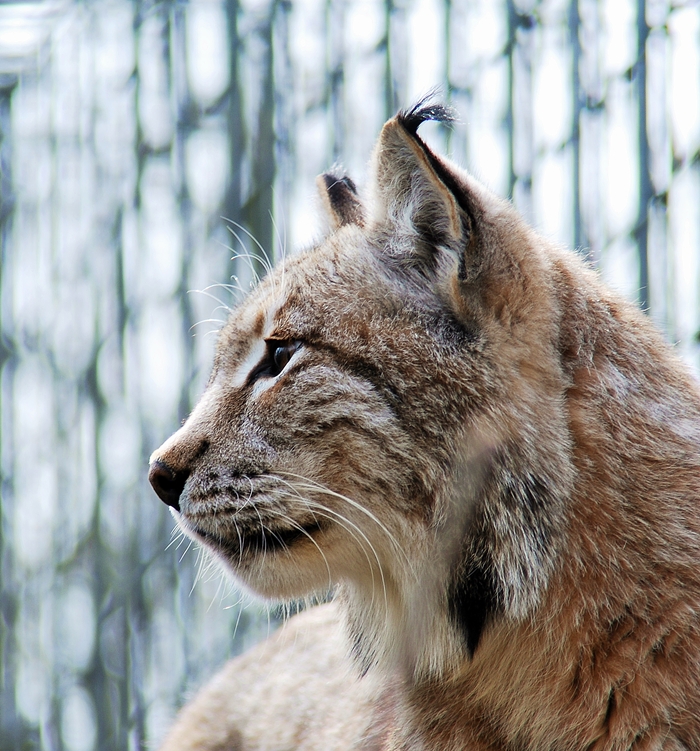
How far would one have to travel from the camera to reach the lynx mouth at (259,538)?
204cm

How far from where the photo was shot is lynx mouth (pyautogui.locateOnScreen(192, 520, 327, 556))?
204 cm

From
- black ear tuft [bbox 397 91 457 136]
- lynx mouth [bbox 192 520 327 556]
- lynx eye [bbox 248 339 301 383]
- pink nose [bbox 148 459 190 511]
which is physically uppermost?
black ear tuft [bbox 397 91 457 136]

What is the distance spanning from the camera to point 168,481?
2.09 m

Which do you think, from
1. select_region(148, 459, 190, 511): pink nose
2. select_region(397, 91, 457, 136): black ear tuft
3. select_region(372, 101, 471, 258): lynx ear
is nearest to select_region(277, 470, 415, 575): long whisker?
select_region(148, 459, 190, 511): pink nose

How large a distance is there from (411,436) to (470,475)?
0.15m

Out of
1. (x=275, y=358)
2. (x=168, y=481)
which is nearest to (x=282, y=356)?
(x=275, y=358)

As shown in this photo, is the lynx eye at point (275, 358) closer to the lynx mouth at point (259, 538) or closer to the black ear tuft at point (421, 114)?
Result: the lynx mouth at point (259, 538)

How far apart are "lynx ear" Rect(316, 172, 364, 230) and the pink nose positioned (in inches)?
36.0

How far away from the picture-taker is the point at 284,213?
177 inches

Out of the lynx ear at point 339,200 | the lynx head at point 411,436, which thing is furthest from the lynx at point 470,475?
the lynx ear at point 339,200

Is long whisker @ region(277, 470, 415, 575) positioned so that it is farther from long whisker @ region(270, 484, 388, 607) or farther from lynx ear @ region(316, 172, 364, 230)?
lynx ear @ region(316, 172, 364, 230)

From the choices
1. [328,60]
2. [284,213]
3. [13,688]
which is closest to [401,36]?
[328,60]

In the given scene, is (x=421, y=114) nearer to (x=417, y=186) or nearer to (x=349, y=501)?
(x=417, y=186)

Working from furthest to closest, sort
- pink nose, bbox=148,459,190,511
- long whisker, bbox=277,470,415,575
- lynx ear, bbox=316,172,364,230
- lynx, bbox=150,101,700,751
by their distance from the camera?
lynx ear, bbox=316,172,364,230
pink nose, bbox=148,459,190,511
long whisker, bbox=277,470,415,575
lynx, bbox=150,101,700,751
